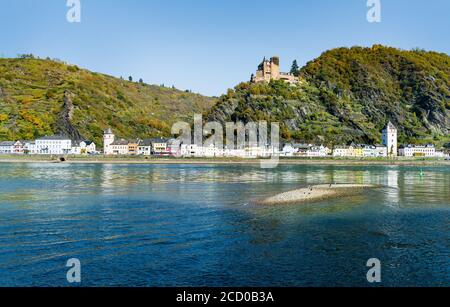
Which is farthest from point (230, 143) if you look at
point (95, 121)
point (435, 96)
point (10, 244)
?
point (10, 244)

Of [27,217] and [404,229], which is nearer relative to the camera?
[404,229]

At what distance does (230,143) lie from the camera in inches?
6004

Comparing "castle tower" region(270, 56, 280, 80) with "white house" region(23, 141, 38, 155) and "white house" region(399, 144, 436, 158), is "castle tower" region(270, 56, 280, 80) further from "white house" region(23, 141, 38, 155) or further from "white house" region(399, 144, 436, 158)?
"white house" region(23, 141, 38, 155)

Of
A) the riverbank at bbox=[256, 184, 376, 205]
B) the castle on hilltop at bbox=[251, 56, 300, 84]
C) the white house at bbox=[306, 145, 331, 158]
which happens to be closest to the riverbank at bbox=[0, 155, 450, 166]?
the white house at bbox=[306, 145, 331, 158]

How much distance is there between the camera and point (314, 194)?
38.4m

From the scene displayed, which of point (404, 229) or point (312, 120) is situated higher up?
point (312, 120)

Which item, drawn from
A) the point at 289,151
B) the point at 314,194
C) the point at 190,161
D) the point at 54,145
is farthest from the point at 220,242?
the point at 54,145

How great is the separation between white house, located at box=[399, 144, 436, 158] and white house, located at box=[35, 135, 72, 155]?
385 ft

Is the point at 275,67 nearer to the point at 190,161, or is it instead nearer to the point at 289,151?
the point at 289,151

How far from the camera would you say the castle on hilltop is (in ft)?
634

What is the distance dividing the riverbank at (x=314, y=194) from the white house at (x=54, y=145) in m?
120
